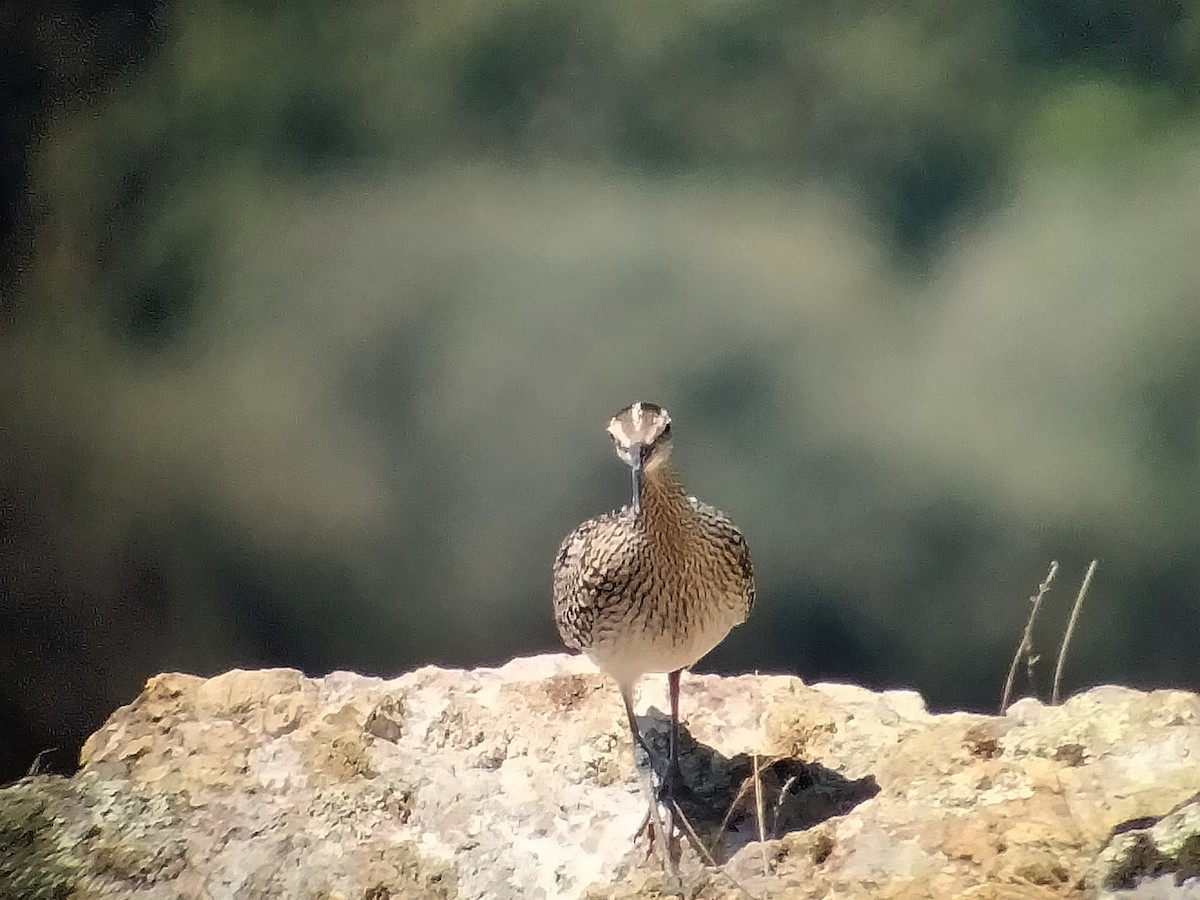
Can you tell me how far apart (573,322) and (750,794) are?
1.04m

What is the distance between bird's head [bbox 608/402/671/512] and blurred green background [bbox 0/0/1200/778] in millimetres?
490

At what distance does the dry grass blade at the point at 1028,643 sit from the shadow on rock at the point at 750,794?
0.48m

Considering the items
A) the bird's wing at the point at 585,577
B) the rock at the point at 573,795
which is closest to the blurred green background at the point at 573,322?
the rock at the point at 573,795

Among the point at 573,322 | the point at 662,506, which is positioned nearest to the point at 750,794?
the point at 662,506

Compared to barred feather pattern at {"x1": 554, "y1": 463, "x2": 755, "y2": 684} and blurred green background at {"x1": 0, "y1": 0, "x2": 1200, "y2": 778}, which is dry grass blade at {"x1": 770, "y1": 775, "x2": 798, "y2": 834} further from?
blurred green background at {"x1": 0, "y1": 0, "x2": 1200, "y2": 778}

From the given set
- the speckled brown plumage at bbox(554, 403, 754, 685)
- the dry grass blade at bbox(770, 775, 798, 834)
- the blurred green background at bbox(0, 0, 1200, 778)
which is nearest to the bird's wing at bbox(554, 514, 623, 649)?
the speckled brown plumage at bbox(554, 403, 754, 685)

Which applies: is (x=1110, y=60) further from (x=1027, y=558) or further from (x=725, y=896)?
(x=725, y=896)

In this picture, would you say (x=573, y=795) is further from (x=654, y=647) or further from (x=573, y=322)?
(x=573, y=322)

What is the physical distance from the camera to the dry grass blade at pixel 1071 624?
2.48 metres

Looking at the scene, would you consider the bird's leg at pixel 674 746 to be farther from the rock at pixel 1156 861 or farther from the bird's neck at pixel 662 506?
the rock at pixel 1156 861

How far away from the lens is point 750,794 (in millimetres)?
2314

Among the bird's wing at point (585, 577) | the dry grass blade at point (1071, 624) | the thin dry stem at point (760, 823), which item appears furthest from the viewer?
the dry grass blade at point (1071, 624)

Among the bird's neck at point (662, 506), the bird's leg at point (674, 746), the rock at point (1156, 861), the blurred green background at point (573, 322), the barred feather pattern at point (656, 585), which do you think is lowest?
the rock at point (1156, 861)

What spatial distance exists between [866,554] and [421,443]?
1.01 m
